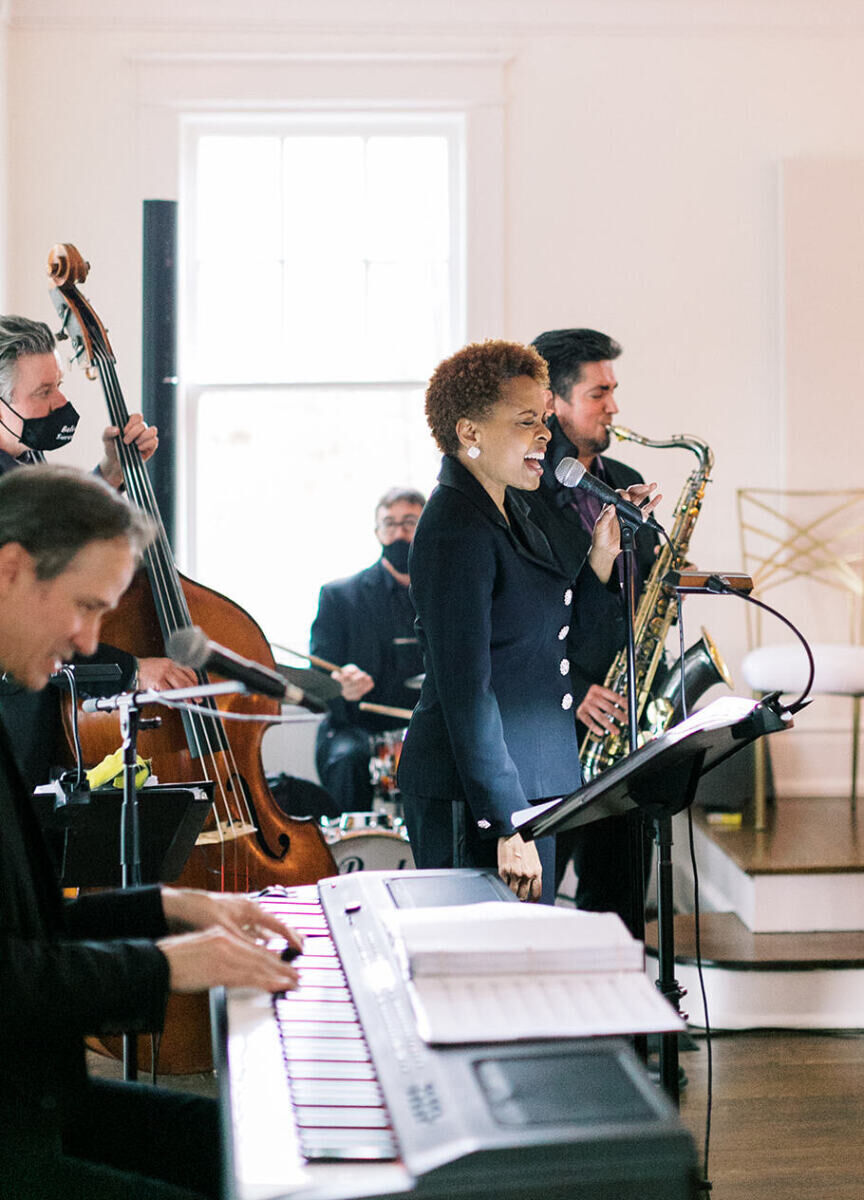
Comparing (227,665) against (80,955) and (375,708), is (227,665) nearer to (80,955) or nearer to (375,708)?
(80,955)

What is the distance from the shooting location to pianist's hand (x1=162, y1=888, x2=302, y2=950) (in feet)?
4.77

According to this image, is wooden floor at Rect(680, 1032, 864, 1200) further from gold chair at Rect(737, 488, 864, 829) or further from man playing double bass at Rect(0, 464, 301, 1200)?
gold chair at Rect(737, 488, 864, 829)

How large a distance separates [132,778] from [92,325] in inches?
56.6

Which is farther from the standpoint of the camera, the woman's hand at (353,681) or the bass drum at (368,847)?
the woman's hand at (353,681)

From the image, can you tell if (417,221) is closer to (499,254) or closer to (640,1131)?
(499,254)

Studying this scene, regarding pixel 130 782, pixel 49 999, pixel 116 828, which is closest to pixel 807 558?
pixel 116 828

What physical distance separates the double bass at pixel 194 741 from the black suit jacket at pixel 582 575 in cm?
72

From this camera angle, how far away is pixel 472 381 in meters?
2.29

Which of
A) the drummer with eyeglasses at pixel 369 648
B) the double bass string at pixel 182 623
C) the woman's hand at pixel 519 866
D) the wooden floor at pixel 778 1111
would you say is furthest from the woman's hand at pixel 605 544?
the drummer with eyeglasses at pixel 369 648

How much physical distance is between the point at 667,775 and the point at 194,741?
1125 mm

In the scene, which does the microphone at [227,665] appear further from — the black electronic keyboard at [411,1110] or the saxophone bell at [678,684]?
the saxophone bell at [678,684]

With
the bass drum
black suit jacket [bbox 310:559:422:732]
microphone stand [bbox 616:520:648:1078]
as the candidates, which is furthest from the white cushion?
microphone stand [bbox 616:520:648:1078]

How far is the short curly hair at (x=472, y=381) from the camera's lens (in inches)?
90.3

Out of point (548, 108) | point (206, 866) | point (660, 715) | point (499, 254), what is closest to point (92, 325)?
point (206, 866)
